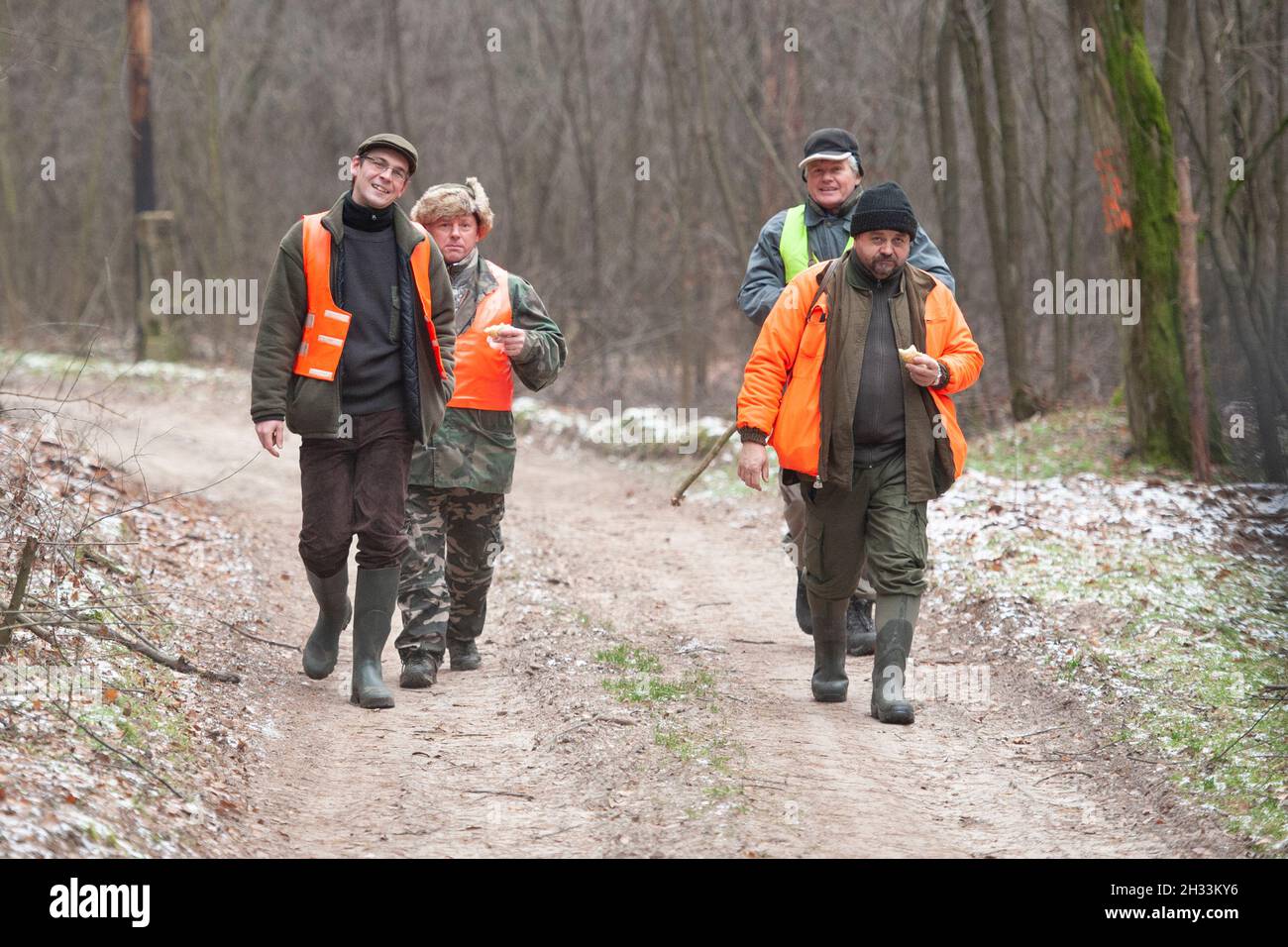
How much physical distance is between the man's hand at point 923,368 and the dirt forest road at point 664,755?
1463 mm

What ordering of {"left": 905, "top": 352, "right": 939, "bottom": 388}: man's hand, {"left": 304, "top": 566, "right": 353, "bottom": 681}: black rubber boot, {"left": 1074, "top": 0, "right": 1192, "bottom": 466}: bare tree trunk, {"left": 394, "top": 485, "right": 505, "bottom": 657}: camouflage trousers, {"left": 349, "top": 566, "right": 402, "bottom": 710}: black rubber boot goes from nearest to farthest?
{"left": 905, "top": 352, "right": 939, "bottom": 388}: man's hand < {"left": 349, "top": 566, "right": 402, "bottom": 710}: black rubber boot < {"left": 304, "top": 566, "right": 353, "bottom": 681}: black rubber boot < {"left": 394, "top": 485, "right": 505, "bottom": 657}: camouflage trousers < {"left": 1074, "top": 0, "right": 1192, "bottom": 466}: bare tree trunk

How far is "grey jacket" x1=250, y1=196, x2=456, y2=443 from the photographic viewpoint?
575cm

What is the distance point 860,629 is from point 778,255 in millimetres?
1966

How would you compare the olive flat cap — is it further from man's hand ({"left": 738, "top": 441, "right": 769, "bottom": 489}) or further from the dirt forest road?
the dirt forest road

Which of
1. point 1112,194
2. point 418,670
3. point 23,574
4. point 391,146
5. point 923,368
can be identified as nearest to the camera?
point 23,574

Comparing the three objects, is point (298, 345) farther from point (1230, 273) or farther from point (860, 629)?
point (1230, 273)

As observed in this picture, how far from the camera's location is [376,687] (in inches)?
238

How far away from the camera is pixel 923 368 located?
222 inches

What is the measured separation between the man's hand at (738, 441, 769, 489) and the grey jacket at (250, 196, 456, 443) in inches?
52.7

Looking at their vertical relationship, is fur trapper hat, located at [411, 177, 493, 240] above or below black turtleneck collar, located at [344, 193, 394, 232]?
above

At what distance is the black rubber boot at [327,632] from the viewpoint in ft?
20.6

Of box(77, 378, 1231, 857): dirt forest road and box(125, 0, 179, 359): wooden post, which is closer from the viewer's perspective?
box(77, 378, 1231, 857): dirt forest road

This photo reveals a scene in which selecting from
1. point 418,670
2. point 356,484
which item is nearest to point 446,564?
point 418,670

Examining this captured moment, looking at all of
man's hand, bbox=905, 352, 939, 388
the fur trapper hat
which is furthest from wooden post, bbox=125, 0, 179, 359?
man's hand, bbox=905, 352, 939, 388
